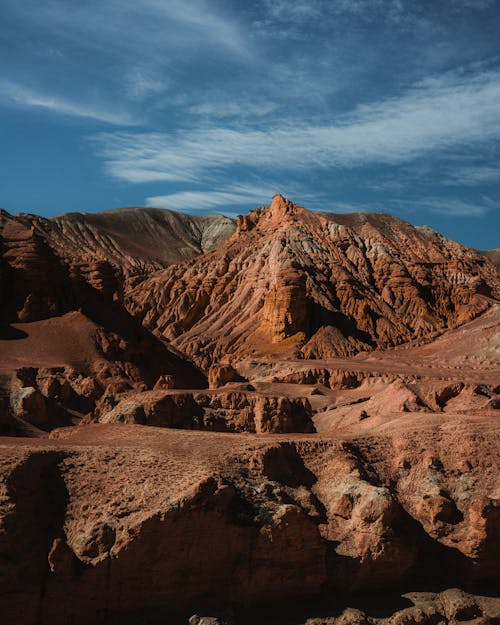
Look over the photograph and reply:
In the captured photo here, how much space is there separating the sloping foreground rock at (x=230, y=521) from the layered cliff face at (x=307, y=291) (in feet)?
190

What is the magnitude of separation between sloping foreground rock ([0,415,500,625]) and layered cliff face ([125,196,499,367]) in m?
57.9

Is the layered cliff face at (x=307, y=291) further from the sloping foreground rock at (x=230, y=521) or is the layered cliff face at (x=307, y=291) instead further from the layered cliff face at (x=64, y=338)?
the sloping foreground rock at (x=230, y=521)

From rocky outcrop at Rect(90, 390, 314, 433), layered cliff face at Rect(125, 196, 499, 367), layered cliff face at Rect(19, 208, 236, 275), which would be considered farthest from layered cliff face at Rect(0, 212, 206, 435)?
layered cliff face at Rect(19, 208, 236, 275)

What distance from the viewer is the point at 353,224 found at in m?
132

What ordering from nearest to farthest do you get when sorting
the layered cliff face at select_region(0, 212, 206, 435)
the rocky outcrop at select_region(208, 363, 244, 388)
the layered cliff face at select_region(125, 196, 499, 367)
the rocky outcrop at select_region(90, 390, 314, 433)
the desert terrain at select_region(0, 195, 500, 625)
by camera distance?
the desert terrain at select_region(0, 195, 500, 625) < the rocky outcrop at select_region(90, 390, 314, 433) < the layered cliff face at select_region(0, 212, 206, 435) < the rocky outcrop at select_region(208, 363, 244, 388) < the layered cliff face at select_region(125, 196, 499, 367)

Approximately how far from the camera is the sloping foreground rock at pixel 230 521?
729 inches

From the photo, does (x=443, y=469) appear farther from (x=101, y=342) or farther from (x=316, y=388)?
(x=101, y=342)

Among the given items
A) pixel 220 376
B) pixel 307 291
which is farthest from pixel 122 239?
pixel 220 376

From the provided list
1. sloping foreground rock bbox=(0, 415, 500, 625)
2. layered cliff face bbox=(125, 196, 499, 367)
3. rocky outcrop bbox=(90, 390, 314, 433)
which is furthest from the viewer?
layered cliff face bbox=(125, 196, 499, 367)

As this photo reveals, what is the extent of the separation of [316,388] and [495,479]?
Result: 3008 centimetres

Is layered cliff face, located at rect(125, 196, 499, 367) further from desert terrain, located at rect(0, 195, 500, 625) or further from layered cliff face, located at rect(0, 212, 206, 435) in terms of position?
desert terrain, located at rect(0, 195, 500, 625)

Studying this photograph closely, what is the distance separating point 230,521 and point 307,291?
7879 centimetres

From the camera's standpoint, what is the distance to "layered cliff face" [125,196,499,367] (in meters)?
88.9

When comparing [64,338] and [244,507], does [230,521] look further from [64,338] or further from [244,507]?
[64,338]
